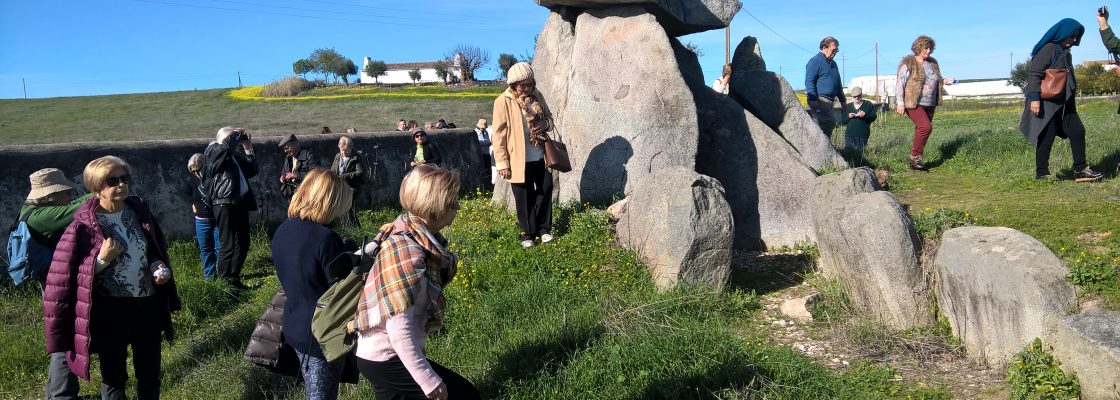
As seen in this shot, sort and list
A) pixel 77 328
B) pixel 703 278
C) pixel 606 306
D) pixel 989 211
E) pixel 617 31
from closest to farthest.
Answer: pixel 77 328 → pixel 606 306 → pixel 703 278 → pixel 989 211 → pixel 617 31

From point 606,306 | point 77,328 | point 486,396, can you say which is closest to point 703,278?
point 606,306

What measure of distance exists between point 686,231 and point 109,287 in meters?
3.79

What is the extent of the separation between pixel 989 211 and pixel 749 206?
2171 millimetres

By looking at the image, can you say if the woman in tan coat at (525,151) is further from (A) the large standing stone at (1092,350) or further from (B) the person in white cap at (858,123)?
(B) the person in white cap at (858,123)

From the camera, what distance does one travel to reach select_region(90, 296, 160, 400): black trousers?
4555 mm

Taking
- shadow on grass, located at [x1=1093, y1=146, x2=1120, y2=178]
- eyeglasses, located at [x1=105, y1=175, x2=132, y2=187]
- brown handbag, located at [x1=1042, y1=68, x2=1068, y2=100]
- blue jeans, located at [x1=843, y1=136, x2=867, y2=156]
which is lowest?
shadow on grass, located at [x1=1093, y1=146, x2=1120, y2=178]

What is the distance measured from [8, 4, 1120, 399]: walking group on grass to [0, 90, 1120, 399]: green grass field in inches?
19.4

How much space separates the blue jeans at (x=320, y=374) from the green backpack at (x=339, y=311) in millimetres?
387

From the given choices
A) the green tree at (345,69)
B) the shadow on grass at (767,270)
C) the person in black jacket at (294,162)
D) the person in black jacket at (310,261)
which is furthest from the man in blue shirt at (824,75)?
the green tree at (345,69)

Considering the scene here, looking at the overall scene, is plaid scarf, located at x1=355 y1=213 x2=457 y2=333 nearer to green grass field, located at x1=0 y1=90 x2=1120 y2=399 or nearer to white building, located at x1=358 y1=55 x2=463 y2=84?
green grass field, located at x1=0 y1=90 x2=1120 y2=399

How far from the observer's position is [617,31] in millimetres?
8812

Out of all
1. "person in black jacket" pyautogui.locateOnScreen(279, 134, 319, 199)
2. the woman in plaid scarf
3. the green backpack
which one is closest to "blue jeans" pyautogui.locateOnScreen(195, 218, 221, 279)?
"person in black jacket" pyautogui.locateOnScreen(279, 134, 319, 199)

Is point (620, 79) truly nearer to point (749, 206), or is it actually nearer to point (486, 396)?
point (749, 206)

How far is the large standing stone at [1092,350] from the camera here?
388 cm
